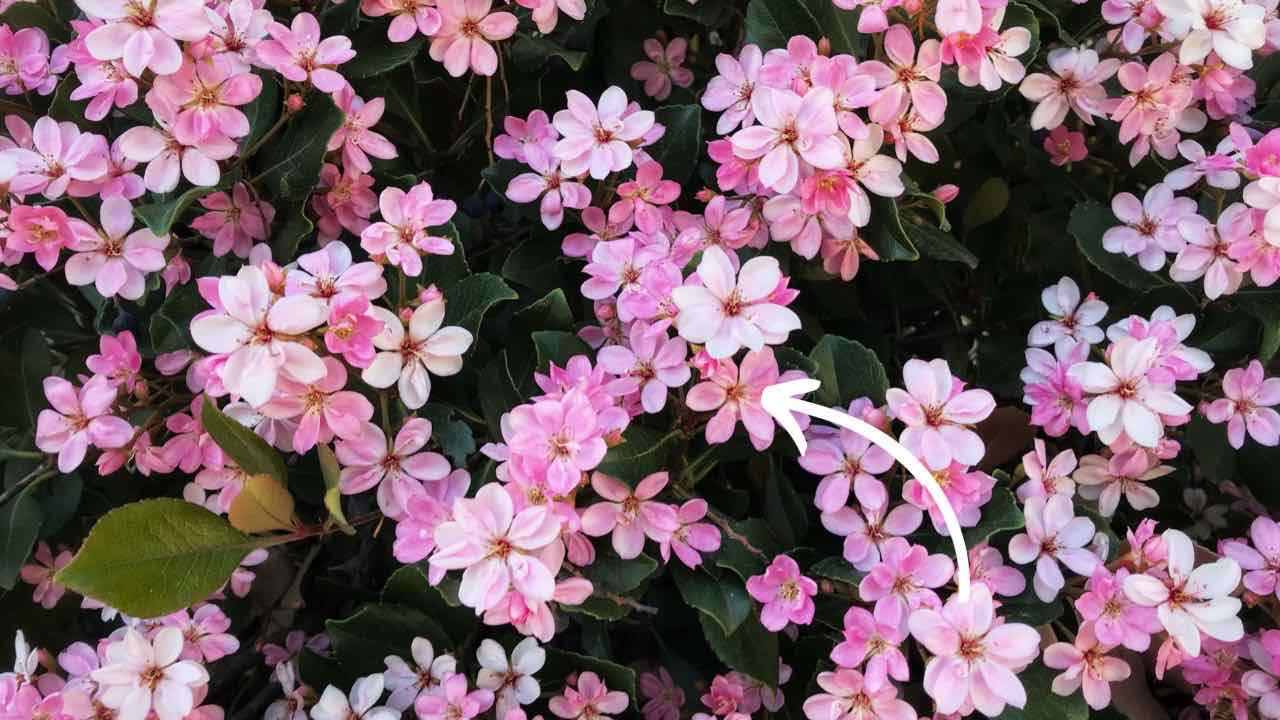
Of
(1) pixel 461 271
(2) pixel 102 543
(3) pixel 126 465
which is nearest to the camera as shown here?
(2) pixel 102 543

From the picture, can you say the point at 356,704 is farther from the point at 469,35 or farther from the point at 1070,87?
the point at 1070,87

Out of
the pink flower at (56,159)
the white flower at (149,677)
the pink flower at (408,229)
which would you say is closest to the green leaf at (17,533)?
the white flower at (149,677)

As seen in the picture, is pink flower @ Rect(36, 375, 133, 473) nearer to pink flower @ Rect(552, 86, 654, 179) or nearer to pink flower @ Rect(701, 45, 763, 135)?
pink flower @ Rect(552, 86, 654, 179)

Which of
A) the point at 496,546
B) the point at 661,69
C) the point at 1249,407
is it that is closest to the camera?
the point at 496,546

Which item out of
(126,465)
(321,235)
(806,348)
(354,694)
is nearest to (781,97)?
(806,348)

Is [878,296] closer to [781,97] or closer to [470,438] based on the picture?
[781,97]

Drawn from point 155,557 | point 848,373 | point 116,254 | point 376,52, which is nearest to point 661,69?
point 376,52
